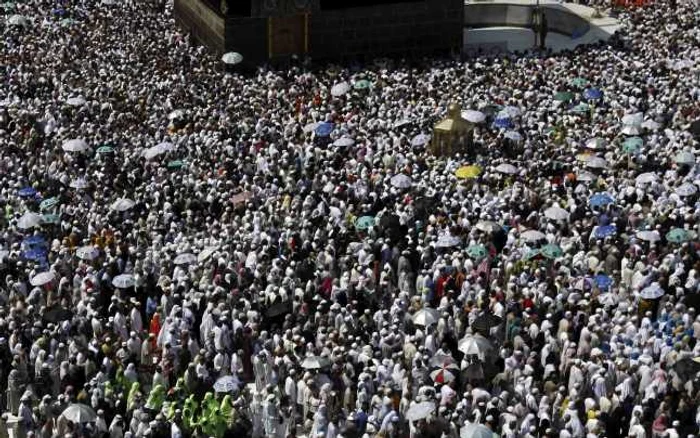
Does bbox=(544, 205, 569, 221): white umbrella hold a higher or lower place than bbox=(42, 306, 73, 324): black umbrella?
higher

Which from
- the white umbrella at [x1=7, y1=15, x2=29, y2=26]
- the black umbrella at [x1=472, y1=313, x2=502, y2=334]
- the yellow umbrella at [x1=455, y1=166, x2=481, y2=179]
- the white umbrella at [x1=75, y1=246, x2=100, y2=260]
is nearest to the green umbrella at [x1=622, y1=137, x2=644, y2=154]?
the yellow umbrella at [x1=455, y1=166, x2=481, y2=179]

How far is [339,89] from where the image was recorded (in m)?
38.1

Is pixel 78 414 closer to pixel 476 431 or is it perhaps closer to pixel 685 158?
pixel 476 431

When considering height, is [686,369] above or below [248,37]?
below

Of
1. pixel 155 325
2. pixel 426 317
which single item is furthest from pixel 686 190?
pixel 155 325

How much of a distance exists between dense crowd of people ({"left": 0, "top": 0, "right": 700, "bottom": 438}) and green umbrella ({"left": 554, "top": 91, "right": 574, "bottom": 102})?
0.04 metres

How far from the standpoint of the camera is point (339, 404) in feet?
75.5

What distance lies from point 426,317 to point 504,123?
1142 cm

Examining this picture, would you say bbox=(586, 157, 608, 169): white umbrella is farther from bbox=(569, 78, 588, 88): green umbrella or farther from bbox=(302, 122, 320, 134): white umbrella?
bbox=(302, 122, 320, 134): white umbrella

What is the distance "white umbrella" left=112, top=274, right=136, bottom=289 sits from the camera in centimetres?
2641

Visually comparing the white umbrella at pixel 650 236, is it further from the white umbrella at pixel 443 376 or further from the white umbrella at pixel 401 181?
the white umbrella at pixel 443 376

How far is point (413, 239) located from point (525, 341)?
520 centimetres

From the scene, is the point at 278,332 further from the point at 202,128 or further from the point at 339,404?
the point at 202,128

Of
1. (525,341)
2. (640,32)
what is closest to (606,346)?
(525,341)
